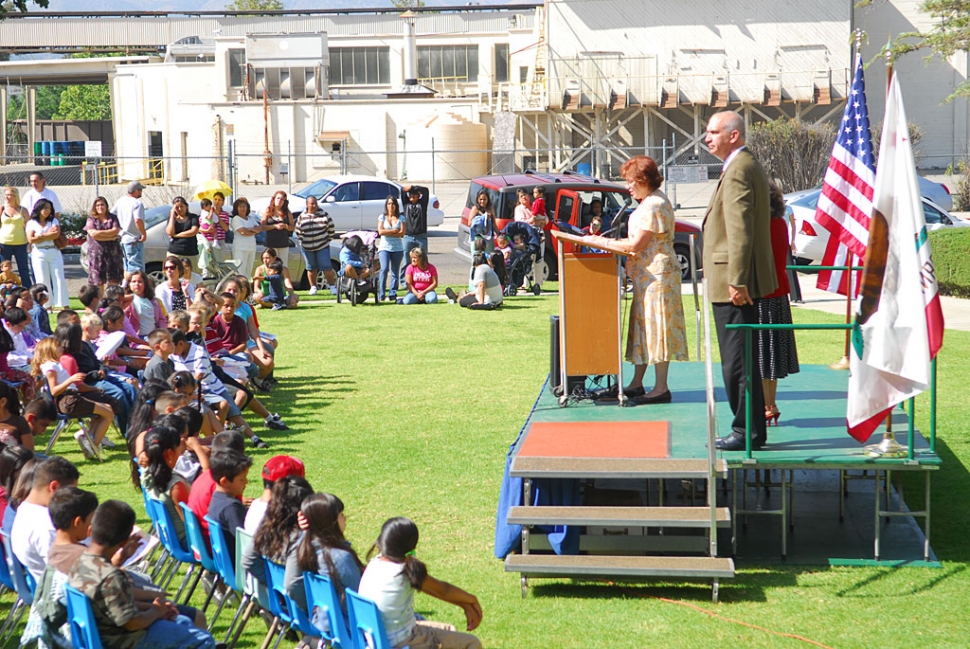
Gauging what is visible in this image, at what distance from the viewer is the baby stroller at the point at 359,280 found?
60.1ft

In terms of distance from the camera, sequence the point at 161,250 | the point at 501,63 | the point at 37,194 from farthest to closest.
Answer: the point at 501,63 < the point at 161,250 < the point at 37,194

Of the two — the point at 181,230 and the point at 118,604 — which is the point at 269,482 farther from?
the point at 181,230

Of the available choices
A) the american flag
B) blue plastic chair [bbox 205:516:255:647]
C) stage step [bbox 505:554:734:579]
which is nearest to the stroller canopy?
the american flag

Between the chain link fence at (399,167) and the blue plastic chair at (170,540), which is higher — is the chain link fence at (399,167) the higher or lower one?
the higher one

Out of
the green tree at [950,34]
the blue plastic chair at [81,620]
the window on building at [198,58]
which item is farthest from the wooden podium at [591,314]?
the window on building at [198,58]

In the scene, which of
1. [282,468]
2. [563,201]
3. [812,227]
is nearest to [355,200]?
[563,201]

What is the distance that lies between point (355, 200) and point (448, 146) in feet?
63.7

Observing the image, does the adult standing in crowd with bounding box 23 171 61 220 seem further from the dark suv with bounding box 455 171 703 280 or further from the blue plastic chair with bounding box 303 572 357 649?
the blue plastic chair with bounding box 303 572 357 649

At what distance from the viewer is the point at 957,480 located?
8.65 m

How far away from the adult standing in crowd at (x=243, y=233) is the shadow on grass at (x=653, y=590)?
12.8 meters

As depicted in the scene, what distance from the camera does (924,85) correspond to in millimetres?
48094

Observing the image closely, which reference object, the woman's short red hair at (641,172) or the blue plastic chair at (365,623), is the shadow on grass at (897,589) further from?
the blue plastic chair at (365,623)

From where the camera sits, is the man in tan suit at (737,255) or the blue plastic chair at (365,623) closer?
the blue plastic chair at (365,623)

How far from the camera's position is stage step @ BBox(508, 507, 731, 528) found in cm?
643
